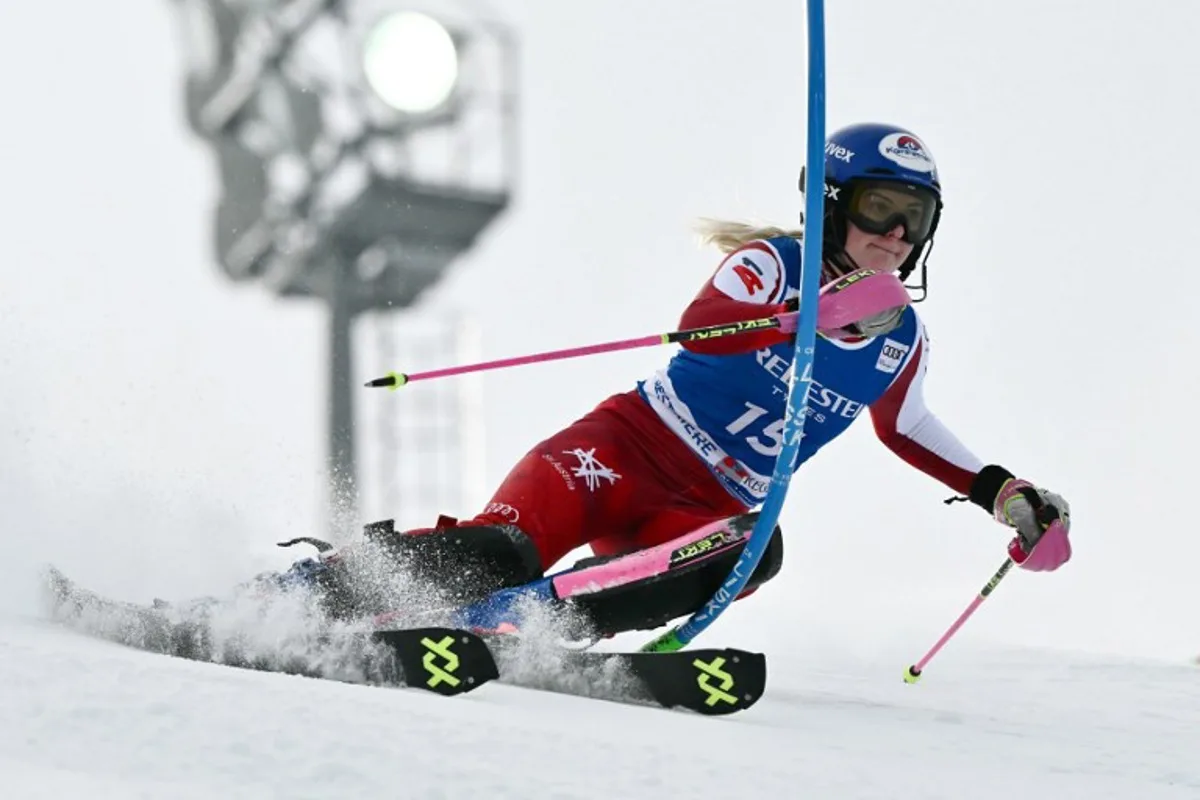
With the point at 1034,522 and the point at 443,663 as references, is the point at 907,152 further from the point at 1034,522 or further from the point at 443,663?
the point at 443,663

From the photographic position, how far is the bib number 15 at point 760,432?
379 centimetres

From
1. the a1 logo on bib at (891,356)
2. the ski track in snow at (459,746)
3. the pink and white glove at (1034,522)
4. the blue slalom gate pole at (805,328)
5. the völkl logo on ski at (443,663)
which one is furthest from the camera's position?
the a1 logo on bib at (891,356)

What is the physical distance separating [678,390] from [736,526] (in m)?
0.75

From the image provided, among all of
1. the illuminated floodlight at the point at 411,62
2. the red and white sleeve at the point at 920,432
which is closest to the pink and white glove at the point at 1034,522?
the red and white sleeve at the point at 920,432

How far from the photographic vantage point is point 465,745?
1.99m

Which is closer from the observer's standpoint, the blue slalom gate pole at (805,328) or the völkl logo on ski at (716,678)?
the völkl logo on ski at (716,678)

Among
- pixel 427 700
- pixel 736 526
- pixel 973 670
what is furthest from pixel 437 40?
pixel 427 700

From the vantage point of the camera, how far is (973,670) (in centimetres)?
491

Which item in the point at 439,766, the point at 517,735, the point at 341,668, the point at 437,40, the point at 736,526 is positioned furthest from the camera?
the point at 437,40

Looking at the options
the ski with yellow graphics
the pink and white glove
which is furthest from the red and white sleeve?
the ski with yellow graphics

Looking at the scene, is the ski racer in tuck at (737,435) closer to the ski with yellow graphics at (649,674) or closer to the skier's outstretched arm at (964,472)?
the skier's outstretched arm at (964,472)

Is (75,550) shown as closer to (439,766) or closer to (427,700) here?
(427,700)

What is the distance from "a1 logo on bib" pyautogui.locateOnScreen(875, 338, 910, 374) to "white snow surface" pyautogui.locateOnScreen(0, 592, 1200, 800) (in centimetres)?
92

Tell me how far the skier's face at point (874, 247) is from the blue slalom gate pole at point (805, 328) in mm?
535
